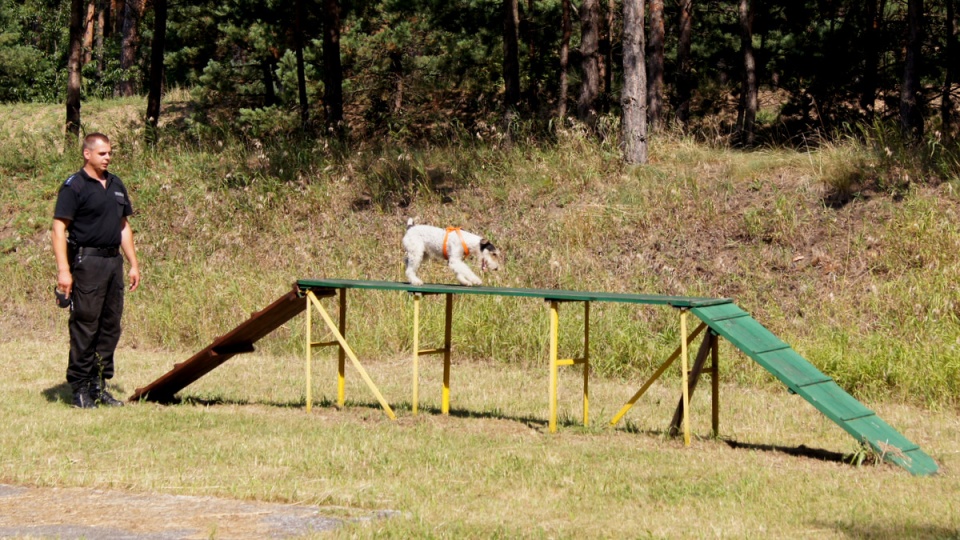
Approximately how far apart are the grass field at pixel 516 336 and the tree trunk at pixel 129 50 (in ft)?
46.1

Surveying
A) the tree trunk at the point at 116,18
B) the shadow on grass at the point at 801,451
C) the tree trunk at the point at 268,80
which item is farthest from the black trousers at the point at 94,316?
the tree trunk at the point at 116,18

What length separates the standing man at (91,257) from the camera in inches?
329

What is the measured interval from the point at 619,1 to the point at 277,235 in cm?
1564

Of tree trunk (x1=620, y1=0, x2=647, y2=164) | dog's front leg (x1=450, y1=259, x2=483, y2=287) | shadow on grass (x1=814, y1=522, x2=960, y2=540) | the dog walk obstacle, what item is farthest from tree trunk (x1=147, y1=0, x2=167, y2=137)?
shadow on grass (x1=814, y1=522, x2=960, y2=540)

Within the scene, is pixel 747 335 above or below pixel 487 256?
below

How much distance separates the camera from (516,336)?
11.7 m

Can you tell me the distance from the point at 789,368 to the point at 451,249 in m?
2.97

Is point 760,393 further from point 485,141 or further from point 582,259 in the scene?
point 485,141

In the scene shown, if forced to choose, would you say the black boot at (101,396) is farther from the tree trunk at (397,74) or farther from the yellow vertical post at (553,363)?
the tree trunk at (397,74)

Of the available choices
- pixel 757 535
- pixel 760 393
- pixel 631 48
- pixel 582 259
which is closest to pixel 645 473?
pixel 757 535

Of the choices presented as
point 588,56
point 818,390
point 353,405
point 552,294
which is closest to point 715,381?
point 818,390

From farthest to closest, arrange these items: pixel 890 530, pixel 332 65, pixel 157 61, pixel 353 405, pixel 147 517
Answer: pixel 157 61 < pixel 332 65 < pixel 353 405 < pixel 147 517 < pixel 890 530

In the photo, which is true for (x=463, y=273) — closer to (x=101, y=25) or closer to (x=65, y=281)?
(x=65, y=281)

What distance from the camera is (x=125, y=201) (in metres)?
8.81
